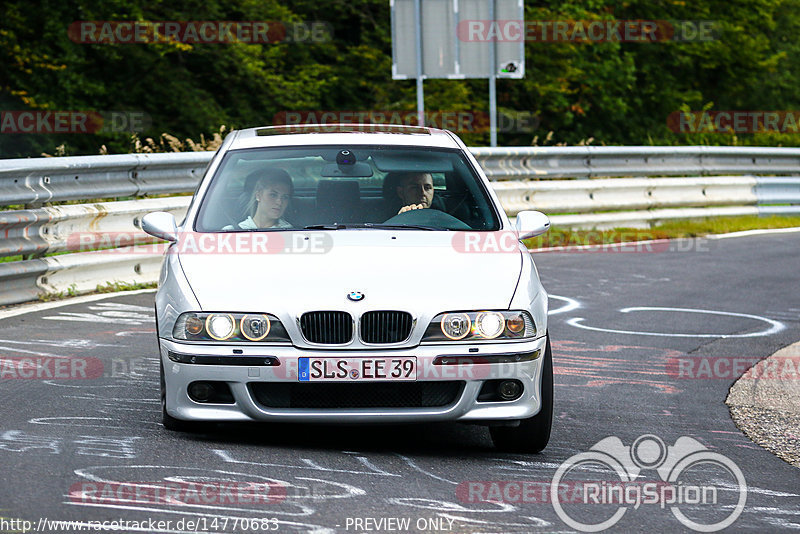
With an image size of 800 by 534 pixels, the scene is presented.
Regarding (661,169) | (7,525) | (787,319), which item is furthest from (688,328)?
(661,169)

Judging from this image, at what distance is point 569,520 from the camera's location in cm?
473

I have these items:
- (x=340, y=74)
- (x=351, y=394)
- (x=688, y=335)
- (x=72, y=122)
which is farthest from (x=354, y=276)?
(x=340, y=74)

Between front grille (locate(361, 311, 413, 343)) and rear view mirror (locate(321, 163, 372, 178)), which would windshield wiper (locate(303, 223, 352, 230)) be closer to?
rear view mirror (locate(321, 163, 372, 178))

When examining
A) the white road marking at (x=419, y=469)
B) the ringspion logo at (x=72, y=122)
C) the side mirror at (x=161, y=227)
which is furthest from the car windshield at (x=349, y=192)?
the ringspion logo at (x=72, y=122)

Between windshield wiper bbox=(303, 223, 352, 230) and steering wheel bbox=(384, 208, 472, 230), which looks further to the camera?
steering wheel bbox=(384, 208, 472, 230)

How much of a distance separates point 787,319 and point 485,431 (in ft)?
16.6

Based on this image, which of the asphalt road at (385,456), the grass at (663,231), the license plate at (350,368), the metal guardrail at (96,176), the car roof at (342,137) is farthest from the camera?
the grass at (663,231)

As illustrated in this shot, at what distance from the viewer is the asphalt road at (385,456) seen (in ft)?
15.4

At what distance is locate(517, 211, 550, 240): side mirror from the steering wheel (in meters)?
0.28

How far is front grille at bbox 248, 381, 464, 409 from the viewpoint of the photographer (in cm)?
555

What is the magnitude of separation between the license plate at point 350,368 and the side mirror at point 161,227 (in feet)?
4.44

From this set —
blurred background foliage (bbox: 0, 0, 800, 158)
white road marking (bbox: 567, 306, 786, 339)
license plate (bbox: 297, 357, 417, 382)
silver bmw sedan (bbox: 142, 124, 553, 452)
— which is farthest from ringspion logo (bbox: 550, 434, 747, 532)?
blurred background foliage (bbox: 0, 0, 800, 158)

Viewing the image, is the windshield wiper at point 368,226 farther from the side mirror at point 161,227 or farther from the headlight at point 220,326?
the headlight at point 220,326

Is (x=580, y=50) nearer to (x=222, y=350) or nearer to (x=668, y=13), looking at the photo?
(x=668, y=13)
